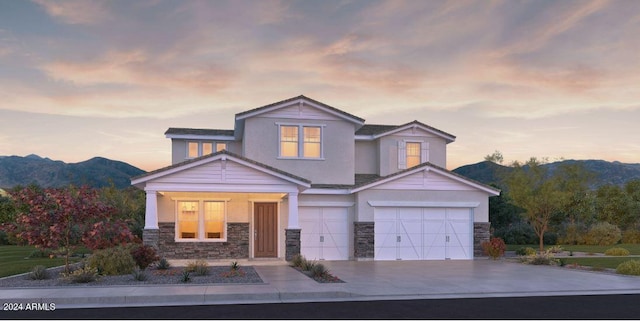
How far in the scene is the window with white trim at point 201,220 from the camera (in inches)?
1001

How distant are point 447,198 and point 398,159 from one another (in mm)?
4032

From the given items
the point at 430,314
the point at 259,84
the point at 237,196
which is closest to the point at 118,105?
the point at 259,84

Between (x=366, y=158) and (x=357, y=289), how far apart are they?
1604 centimetres

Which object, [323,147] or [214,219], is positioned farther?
[323,147]

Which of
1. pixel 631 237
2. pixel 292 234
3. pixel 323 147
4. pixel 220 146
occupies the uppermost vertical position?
pixel 220 146

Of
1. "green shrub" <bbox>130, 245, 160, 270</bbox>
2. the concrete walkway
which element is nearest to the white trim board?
the concrete walkway

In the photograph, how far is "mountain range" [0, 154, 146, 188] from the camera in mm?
154375

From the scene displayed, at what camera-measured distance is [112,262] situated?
17.8 m

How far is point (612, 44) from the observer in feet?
87.6

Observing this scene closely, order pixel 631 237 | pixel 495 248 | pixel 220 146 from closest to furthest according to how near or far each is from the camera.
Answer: pixel 495 248 → pixel 220 146 → pixel 631 237

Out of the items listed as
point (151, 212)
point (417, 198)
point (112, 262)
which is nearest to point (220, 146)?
point (151, 212)

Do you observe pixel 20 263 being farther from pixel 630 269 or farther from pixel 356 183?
pixel 630 269

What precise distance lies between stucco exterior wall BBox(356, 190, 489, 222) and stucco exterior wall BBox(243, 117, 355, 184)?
197 centimetres

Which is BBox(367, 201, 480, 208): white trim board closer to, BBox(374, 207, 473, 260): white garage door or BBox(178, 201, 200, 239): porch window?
BBox(374, 207, 473, 260): white garage door
